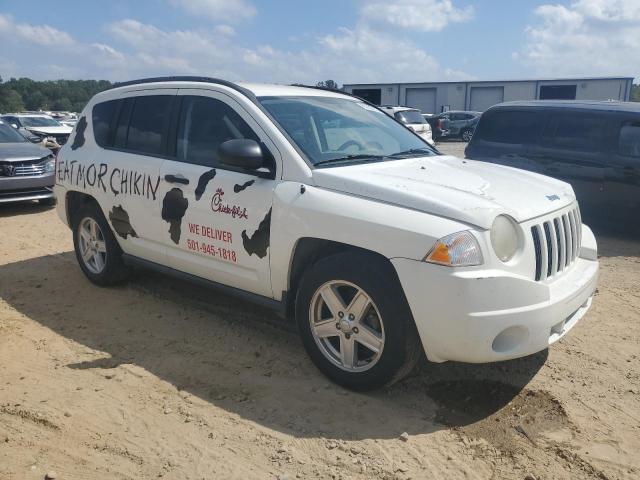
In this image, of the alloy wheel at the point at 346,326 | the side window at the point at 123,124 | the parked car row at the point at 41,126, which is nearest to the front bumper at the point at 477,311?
the alloy wheel at the point at 346,326

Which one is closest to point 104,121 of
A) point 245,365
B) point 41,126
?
point 245,365

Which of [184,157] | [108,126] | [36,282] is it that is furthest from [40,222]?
[184,157]

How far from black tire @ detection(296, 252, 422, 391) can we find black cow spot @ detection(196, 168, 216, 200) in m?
1.11

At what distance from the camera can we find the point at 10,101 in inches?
2254

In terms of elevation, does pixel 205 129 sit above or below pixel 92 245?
above

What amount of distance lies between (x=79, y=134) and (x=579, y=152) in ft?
20.6

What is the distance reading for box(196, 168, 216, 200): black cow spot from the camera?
4132 mm

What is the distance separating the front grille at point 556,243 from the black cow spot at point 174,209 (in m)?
2.48

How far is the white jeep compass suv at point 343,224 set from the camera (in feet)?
10.0

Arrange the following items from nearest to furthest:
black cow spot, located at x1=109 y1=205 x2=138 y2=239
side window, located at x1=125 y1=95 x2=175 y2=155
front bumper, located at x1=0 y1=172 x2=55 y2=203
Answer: side window, located at x1=125 y1=95 x2=175 y2=155, black cow spot, located at x1=109 y1=205 x2=138 y2=239, front bumper, located at x1=0 y1=172 x2=55 y2=203

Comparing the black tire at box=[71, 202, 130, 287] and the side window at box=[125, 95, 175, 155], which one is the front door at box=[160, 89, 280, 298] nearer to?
the side window at box=[125, 95, 175, 155]

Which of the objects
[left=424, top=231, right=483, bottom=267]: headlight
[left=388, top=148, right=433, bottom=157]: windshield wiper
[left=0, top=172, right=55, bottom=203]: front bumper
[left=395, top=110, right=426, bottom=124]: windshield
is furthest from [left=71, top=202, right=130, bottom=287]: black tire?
[left=395, top=110, right=426, bottom=124]: windshield

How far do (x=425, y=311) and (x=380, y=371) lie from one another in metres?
0.51

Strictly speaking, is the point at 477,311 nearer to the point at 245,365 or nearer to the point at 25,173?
the point at 245,365
